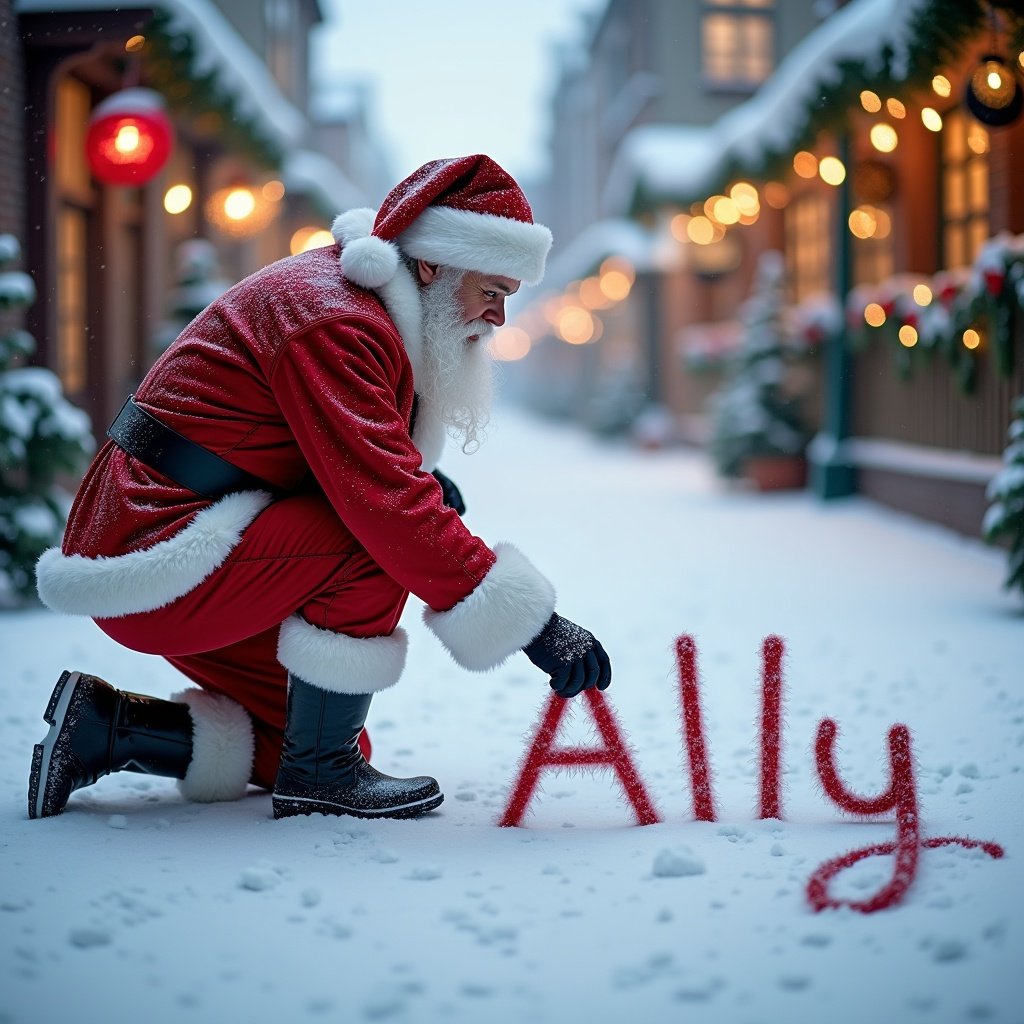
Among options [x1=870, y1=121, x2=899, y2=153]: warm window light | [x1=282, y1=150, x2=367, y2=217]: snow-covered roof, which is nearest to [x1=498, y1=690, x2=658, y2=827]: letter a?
[x1=870, y1=121, x2=899, y2=153]: warm window light

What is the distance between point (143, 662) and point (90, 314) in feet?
18.3

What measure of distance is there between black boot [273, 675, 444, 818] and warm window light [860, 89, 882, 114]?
7235 millimetres

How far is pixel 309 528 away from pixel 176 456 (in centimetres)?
32

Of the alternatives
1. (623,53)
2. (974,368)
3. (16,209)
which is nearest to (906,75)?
(974,368)

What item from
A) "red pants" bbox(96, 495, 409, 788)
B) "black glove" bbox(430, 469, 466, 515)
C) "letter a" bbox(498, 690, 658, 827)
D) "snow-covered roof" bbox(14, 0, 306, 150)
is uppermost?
"snow-covered roof" bbox(14, 0, 306, 150)

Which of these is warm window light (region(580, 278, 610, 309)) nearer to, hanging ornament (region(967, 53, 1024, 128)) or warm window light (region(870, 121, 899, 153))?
warm window light (region(870, 121, 899, 153))

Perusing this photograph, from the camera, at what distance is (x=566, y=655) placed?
2537 millimetres

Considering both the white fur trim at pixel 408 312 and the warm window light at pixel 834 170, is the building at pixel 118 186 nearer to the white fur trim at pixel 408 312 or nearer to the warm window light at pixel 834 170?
the warm window light at pixel 834 170

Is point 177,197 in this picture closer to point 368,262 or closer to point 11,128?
point 11,128

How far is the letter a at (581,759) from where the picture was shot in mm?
2738

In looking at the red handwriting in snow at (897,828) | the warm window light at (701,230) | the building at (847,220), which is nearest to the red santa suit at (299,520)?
the red handwriting in snow at (897,828)

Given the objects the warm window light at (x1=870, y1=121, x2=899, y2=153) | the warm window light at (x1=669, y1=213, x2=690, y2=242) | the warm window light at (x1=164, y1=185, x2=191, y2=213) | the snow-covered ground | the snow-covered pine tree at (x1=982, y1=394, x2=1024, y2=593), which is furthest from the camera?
the warm window light at (x1=669, y1=213, x2=690, y2=242)

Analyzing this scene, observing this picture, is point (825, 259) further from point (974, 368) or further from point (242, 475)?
point (242, 475)

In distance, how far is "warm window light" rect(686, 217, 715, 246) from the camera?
1520cm
